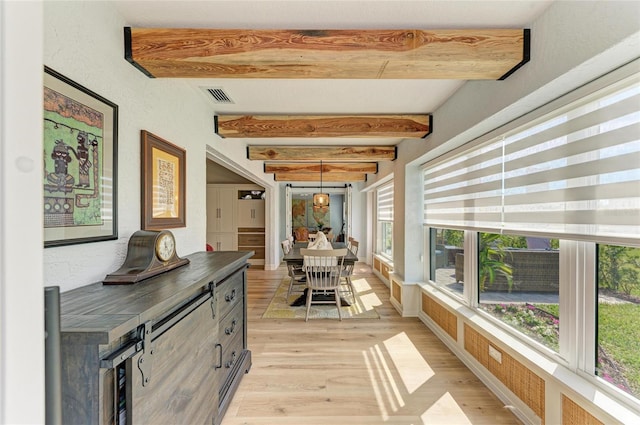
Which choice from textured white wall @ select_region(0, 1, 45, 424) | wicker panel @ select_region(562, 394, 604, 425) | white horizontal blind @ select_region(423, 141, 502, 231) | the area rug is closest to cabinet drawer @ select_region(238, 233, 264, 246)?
the area rug

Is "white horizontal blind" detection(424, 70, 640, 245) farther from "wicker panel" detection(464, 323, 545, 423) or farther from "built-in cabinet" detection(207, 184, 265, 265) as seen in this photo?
"built-in cabinet" detection(207, 184, 265, 265)

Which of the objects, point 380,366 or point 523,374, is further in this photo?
point 380,366

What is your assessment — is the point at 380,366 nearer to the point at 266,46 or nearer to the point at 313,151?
the point at 266,46

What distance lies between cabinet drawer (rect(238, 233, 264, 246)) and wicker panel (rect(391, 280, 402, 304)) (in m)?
4.16

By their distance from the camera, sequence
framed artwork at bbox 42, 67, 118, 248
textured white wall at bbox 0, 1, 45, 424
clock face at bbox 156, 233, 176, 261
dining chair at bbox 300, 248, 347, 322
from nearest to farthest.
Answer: textured white wall at bbox 0, 1, 45, 424 → framed artwork at bbox 42, 67, 118, 248 → clock face at bbox 156, 233, 176, 261 → dining chair at bbox 300, 248, 347, 322

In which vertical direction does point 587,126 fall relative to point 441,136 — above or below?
below

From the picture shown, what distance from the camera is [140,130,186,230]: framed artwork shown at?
66.1 inches

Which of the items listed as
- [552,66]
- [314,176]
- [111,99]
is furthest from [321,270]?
[314,176]

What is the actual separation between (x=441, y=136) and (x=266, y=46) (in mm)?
1903

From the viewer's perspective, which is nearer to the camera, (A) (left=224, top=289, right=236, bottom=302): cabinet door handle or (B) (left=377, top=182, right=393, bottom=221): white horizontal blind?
(A) (left=224, top=289, right=236, bottom=302): cabinet door handle

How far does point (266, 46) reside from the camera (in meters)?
1.53

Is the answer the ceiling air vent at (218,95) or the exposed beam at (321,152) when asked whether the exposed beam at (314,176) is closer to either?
the exposed beam at (321,152)

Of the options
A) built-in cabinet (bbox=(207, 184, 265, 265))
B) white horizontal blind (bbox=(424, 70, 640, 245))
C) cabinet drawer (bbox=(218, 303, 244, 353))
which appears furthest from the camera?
built-in cabinet (bbox=(207, 184, 265, 265))

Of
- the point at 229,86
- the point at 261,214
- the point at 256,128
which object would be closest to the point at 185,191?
the point at 229,86
